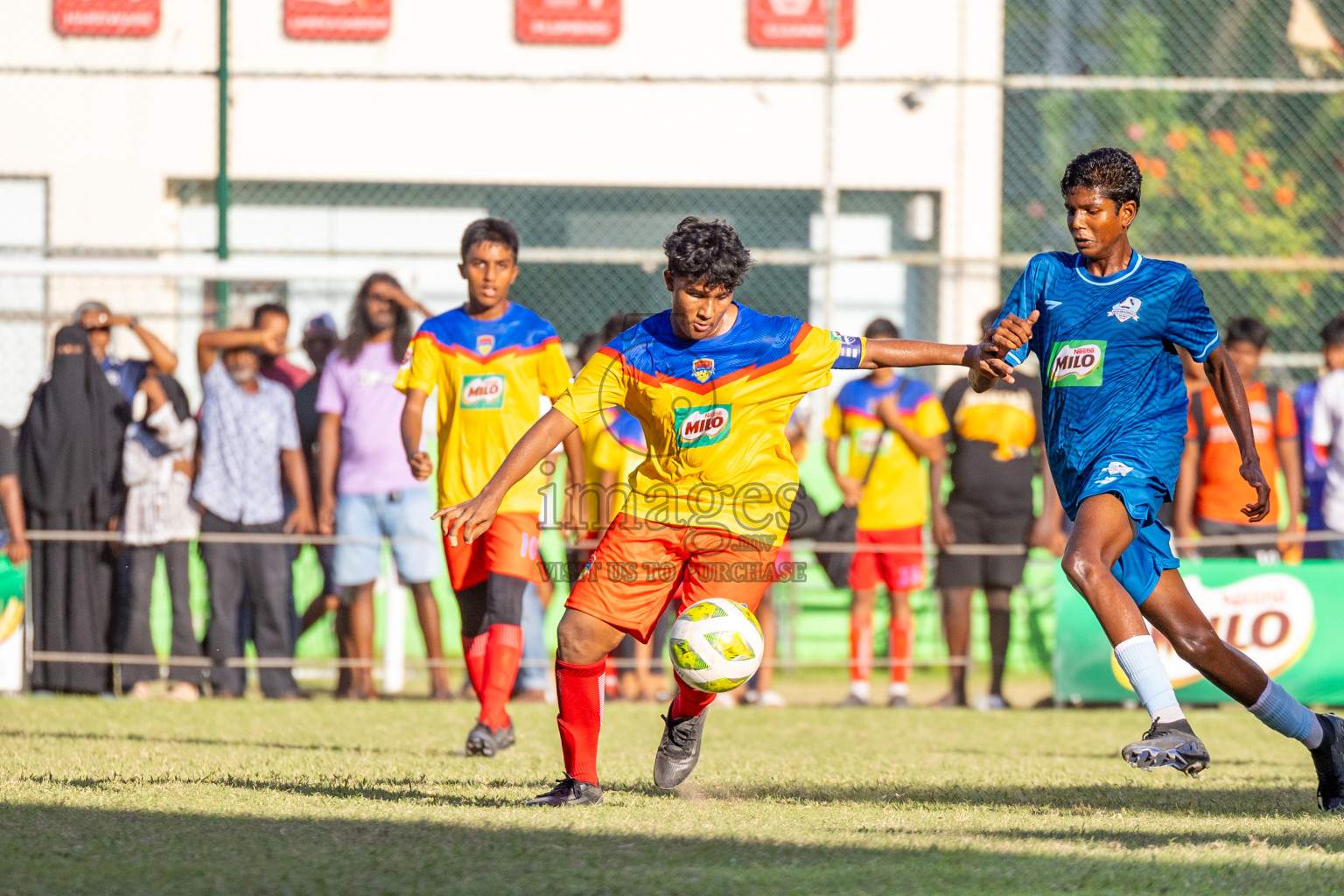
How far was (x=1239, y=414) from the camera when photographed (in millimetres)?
5438

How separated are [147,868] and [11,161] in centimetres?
1134

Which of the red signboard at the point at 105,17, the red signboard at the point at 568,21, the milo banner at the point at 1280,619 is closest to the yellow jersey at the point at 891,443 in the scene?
the milo banner at the point at 1280,619

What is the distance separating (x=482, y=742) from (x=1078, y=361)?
112 inches

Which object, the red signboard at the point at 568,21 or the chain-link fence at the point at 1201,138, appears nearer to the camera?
the red signboard at the point at 568,21

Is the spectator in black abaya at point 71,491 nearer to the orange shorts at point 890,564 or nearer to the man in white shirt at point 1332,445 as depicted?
the orange shorts at point 890,564

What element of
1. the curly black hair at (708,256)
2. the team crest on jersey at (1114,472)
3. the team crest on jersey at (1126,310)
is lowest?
the team crest on jersey at (1114,472)

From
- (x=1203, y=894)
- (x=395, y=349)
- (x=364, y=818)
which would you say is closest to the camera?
(x=1203, y=894)

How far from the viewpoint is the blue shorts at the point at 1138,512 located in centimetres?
514

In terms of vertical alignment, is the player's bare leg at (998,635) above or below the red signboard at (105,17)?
below

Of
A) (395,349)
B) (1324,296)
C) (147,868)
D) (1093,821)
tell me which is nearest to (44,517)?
(395,349)

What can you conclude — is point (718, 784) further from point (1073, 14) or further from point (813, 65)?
point (1073, 14)

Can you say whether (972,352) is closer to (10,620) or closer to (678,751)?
(678,751)

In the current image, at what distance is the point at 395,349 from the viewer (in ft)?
33.3

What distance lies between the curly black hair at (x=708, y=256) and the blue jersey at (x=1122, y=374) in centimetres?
100
